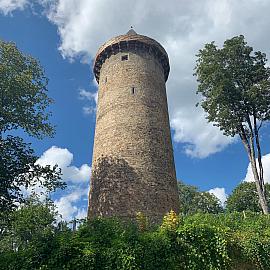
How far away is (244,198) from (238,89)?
71.1 ft

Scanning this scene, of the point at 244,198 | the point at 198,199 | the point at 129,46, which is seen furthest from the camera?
the point at 198,199

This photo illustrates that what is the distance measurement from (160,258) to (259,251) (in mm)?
3559

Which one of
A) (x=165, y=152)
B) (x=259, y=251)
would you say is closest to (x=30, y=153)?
(x=165, y=152)

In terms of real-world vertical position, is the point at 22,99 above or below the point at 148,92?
below

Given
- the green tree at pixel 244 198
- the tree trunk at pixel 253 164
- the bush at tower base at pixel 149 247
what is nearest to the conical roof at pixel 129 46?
the tree trunk at pixel 253 164

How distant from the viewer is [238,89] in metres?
18.9

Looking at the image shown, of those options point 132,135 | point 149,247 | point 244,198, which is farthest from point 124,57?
point 244,198

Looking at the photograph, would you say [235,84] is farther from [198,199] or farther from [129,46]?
[198,199]

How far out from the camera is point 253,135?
61.0ft

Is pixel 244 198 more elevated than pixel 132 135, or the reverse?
pixel 244 198

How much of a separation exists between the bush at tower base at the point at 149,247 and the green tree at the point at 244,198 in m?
26.5

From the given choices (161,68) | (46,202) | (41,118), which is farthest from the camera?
(46,202)

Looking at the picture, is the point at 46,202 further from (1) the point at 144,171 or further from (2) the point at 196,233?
(2) the point at 196,233

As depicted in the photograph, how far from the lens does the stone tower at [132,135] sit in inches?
592
